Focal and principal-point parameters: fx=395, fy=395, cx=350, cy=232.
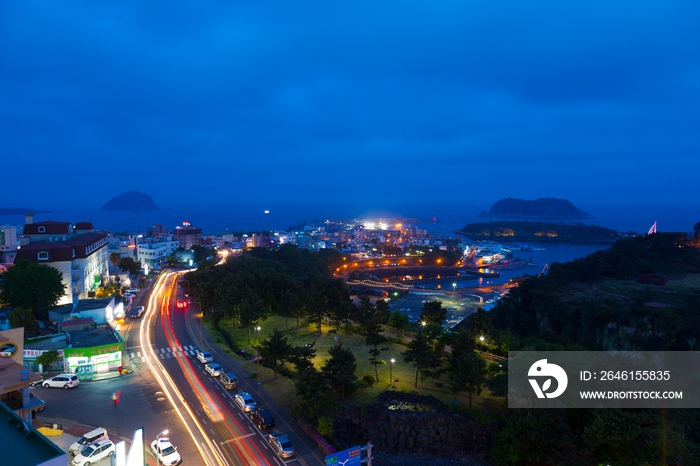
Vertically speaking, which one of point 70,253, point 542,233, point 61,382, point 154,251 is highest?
point 70,253

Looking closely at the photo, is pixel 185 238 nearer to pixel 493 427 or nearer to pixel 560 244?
pixel 493 427

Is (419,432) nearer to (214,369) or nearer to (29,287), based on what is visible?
(214,369)

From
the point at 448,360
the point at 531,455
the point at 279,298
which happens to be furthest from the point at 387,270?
the point at 531,455

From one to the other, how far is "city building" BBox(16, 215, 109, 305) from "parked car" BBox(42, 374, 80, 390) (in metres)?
14.6

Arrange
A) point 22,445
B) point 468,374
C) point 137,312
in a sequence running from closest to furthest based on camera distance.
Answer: point 22,445, point 468,374, point 137,312

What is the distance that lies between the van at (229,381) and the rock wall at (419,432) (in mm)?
5295

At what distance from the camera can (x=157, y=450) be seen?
12.3 m

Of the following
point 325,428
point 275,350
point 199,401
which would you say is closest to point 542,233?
point 275,350

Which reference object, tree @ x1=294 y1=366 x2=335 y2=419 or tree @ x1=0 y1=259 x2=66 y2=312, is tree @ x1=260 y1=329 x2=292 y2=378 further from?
tree @ x1=0 y1=259 x2=66 y2=312

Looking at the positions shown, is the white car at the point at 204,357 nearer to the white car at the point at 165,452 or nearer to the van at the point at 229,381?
the van at the point at 229,381

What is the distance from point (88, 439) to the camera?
12688 mm

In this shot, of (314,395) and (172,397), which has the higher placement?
(314,395)

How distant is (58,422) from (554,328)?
2951 centimetres

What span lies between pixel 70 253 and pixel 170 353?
15774 millimetres
